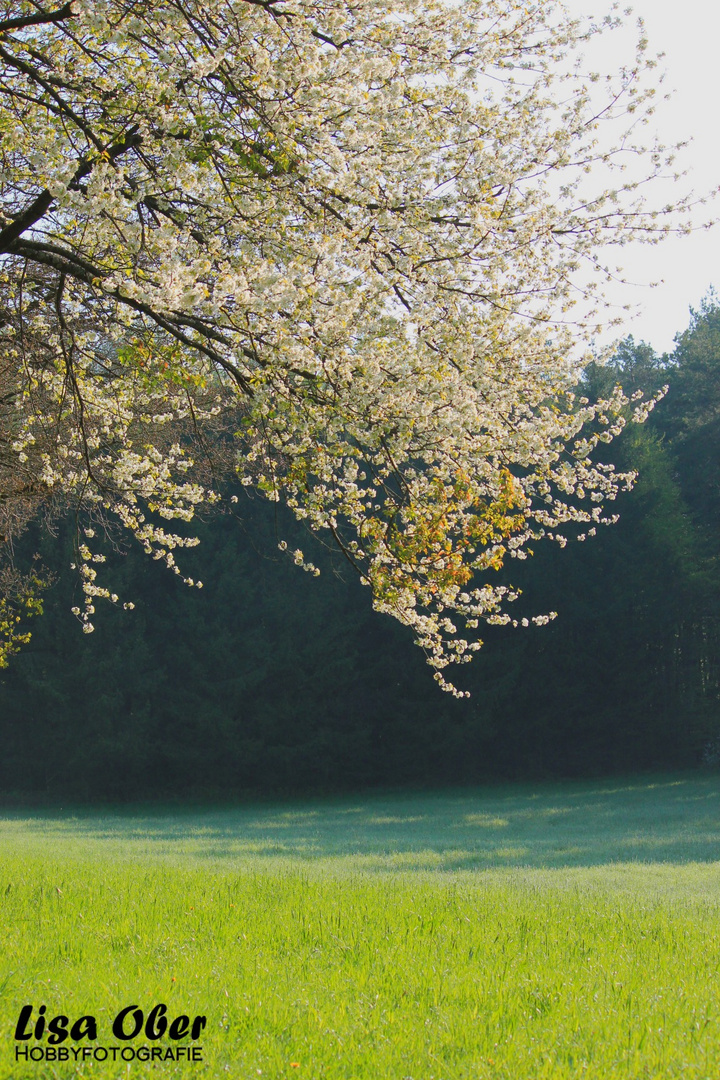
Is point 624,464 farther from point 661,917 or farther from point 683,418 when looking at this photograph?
point 661,917

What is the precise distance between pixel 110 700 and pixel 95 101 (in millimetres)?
25021

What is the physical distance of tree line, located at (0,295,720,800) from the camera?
29188mm

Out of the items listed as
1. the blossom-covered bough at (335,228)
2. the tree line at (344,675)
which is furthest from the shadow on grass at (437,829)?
the blossom-covered bough at (335,228)

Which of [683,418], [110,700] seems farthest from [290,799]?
[683,418]

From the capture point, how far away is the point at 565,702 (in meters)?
30.7

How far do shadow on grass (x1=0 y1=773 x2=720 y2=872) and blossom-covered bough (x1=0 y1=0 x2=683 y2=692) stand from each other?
8.69 metres

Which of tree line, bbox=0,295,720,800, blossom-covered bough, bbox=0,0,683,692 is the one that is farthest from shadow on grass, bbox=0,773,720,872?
blossom-covered bough, bbox=0,0,683,692

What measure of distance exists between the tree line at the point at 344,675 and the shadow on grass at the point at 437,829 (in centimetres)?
214

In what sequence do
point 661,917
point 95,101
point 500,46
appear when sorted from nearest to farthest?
point 95,101 → point 500,46 → point 661,917

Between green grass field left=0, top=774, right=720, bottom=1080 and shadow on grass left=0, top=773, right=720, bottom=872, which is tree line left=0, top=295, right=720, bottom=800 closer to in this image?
shadow on grass left=0, top=773, right=720, bottom=872

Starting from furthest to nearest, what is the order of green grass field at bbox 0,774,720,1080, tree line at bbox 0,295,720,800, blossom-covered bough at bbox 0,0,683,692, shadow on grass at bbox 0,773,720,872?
tree line at bbox 0,295,720,800
shadow on grass at bbox 0,773,720,872
blossom-covered bough at bbox 0,0,683,692
green grass field at bbox 0,774,720,1080

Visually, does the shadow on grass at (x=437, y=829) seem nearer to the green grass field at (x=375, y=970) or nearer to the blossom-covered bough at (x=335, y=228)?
the green grass field at (x=375, y=970)

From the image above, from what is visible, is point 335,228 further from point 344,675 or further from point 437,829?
point 344,675

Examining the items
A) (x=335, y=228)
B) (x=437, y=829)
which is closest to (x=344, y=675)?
(x=437, y=829)
